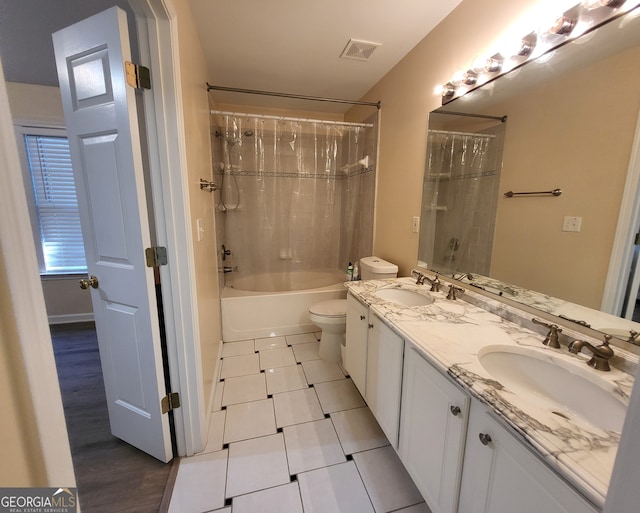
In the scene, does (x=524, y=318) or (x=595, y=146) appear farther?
(x=524, y=318)

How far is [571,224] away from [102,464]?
97.2 inches

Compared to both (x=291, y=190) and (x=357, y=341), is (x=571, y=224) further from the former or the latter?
(x=291, y=190)

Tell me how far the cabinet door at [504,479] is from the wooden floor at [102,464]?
130 cm

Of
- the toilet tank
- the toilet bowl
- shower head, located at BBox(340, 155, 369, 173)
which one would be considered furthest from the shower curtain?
the toilet bowl

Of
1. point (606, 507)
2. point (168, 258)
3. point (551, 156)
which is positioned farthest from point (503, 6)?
point (168, 258)

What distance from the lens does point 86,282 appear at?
1.33 metres

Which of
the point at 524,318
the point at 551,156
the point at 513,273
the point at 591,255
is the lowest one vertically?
the point at 524,318

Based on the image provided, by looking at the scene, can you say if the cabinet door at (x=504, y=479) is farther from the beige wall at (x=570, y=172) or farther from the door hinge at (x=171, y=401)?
the door hinge at (x=171, y=401)

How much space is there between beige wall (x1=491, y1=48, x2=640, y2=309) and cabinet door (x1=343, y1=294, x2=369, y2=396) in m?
0.78

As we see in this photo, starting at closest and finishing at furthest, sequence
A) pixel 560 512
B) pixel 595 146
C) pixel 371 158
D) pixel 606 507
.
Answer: pixel 606 507
pixel 560 512
pixel 595 146
pixel 371 158

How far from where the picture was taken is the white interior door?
1089 millimetres

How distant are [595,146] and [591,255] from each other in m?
0.39

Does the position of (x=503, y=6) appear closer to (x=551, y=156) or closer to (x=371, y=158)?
(x=551, y=156)

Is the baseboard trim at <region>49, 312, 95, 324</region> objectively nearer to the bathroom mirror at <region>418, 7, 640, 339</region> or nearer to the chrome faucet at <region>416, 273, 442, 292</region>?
the chrome faucet at <region>416, 273, 442, 292</region>
